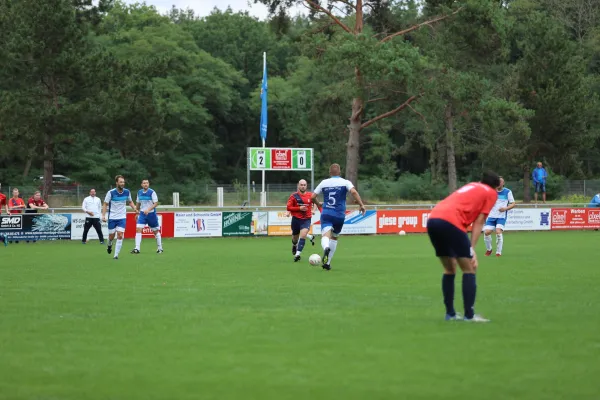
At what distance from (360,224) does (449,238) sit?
2761 centimetres

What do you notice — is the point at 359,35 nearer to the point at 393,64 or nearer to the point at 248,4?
the point at 393,64

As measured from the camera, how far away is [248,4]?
4578 cm

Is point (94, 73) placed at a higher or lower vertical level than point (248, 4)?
lower

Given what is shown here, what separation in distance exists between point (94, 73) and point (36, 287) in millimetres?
34467

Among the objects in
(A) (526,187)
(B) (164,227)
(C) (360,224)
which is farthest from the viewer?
(A) (526,187)

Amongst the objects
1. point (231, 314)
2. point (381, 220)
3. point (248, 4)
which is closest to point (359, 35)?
point (248, 4)

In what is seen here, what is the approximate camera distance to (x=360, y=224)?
123 feet

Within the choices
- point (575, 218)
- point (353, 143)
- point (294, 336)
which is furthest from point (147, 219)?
point (353, 143)

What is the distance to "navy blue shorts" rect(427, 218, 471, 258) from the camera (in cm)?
993

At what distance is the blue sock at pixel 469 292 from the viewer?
395 inches

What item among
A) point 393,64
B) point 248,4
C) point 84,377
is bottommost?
point 84,377

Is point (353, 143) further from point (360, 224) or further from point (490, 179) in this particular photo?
point (490, 179)

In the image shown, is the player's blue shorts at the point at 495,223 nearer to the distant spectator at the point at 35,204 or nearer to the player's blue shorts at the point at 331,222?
the player's blue shorts at the point at 331,222

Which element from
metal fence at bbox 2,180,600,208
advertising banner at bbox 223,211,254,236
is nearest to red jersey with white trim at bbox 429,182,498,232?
advertising banner at bbox 223,211,254,236
